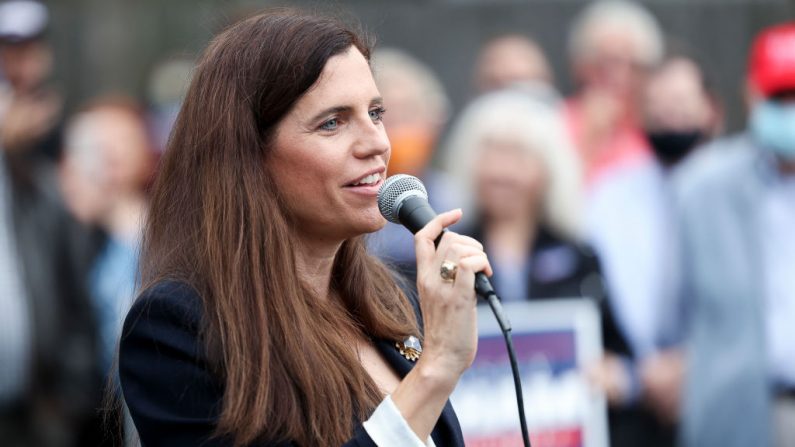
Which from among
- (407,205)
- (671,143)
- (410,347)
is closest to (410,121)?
(671,143)

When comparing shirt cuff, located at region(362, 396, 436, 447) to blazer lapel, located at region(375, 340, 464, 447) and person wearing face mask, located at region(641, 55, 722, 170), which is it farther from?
person wearing face mask, located at region(641, 55, 722, 170)

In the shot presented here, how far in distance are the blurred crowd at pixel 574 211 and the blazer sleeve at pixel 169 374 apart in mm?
2777

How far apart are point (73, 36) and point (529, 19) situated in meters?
2.97

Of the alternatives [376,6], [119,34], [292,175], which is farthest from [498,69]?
[292,175]

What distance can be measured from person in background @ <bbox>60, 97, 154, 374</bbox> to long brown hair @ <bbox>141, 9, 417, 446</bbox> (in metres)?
3.93

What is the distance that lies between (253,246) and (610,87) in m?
5.57

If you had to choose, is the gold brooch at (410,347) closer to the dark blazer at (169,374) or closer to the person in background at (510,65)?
the dark blazer at (169,374)

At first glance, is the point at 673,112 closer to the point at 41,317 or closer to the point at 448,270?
the point at 41,317

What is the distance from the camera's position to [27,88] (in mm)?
7645

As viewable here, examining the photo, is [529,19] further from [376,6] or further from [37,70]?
[37,70]

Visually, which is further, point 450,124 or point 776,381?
point 450,124

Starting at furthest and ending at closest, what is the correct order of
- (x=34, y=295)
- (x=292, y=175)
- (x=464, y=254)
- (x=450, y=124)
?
1. (x=450, y=124)
2. (x=34, y=295)
3. (x=292, y=175)
4. (x=464, y=254)

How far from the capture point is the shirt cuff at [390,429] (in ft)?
8.27

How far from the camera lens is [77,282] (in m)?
7.05
